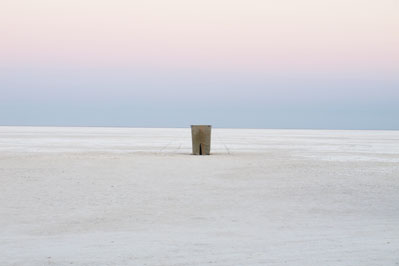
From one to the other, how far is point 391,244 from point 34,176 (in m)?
8.89

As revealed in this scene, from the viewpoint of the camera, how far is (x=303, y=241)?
6.21 metres

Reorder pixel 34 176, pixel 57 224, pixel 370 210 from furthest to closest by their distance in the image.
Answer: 1. pixel 34 176
2. pixel 370 210
3. pixel 57 224

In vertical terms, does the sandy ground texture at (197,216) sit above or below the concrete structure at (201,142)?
above

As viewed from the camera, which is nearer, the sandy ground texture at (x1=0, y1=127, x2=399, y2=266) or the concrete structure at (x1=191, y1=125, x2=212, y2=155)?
the sandy ground texture at (x1=0, y1=127, x2=399, y2=266)

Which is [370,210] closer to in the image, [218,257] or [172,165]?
[218,257]

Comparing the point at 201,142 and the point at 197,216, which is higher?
the point at 197,216

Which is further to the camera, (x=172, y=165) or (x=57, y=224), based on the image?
(x=172, y=165)

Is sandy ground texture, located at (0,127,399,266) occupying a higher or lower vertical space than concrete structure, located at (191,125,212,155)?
higher

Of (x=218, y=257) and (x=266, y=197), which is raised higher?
(x=218, y=257)

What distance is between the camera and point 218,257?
17.8 ft

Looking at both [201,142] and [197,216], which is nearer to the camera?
[197,216]

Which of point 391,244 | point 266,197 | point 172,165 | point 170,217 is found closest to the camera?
point 391,244

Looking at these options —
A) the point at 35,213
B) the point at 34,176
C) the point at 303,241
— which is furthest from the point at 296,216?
the point at 34,176

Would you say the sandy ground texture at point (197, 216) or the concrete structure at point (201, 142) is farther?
the concrete structure at point (201, 142)
